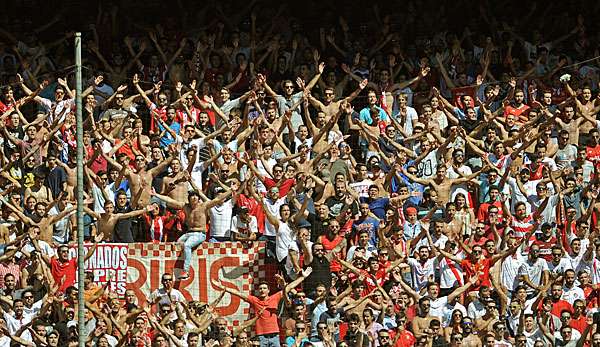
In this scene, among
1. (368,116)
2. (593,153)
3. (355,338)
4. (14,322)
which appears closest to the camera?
(14,322)

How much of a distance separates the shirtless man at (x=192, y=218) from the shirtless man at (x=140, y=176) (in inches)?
6.6

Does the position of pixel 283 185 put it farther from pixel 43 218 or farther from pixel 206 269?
pixel 43 218

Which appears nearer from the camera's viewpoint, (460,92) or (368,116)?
(368,116)

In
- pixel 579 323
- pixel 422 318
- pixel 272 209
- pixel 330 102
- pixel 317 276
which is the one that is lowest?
pixel 579 323

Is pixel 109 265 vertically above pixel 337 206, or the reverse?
pixel 337 206

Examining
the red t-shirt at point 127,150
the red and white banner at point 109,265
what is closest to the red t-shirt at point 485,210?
the red t-shirt at point 127,150

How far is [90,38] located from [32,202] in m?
4.44

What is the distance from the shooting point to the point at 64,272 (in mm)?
26453

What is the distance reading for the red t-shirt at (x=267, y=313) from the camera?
26.4 metres

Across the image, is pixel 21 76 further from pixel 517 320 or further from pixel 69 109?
pixel 517 320

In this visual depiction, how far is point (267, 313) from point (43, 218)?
361 centimetres

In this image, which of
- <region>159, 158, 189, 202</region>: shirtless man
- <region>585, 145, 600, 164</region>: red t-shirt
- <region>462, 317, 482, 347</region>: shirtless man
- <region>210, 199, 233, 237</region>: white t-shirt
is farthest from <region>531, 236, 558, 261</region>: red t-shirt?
<region>159, 158, 189, 202</region>: shirtless man

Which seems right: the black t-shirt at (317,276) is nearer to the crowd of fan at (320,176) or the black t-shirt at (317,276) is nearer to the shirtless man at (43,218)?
the crowd of fan at (320,176)

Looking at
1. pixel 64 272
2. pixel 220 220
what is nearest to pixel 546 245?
pixel 220 220
